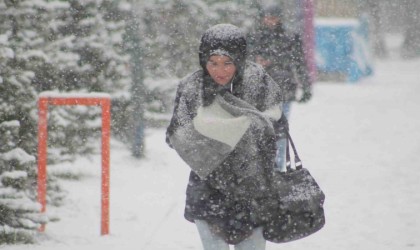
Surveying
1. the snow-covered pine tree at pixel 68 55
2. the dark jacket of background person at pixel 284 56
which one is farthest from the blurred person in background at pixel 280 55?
the snow-covered pine tree at pixel 68 55

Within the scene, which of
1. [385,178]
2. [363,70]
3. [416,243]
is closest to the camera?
[416,243]

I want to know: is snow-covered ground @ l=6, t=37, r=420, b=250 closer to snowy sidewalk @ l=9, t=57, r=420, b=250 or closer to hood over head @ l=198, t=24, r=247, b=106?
snowy sidewalk @ l=9, t=57, r=420, b=250

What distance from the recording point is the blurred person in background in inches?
320

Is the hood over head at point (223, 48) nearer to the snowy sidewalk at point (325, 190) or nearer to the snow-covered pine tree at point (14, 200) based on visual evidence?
the snow-covered pine tree at point (14, 200)

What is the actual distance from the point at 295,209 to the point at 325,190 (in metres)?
5.60

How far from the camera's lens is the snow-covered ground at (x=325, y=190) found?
6926 millimetres

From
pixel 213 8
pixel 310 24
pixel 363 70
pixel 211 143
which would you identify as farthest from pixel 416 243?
pixel 363 70

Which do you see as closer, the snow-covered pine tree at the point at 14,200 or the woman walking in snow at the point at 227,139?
the woman walking in snow at the point at 227,139

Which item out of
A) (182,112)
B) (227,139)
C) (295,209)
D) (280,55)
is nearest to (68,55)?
(280,55)

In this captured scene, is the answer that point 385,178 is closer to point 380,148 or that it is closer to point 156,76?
point 380,148

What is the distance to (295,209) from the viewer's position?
3.74m

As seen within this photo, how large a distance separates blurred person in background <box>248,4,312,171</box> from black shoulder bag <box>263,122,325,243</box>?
13.9 ft

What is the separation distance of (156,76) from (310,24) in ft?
34.4

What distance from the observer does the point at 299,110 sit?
1761 centimetres
